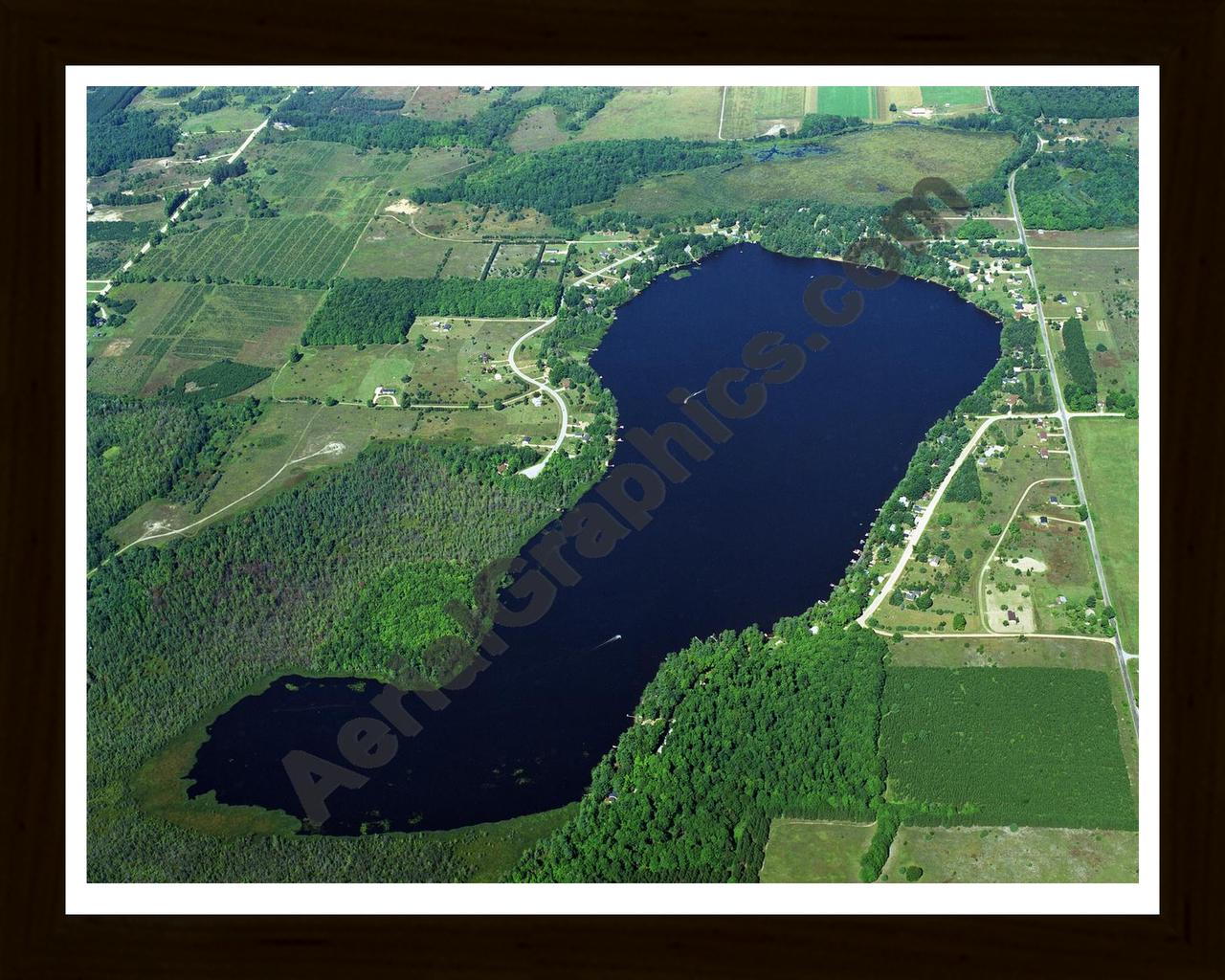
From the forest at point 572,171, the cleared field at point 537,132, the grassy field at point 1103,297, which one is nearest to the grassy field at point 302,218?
the forest at point 572,171

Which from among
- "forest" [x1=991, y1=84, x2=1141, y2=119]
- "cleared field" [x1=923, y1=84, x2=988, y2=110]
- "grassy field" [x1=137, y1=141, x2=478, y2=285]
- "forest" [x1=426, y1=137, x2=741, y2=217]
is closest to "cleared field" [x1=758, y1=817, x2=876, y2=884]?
"grassy field" [x1=137, y1=141, x2=478, y2=285]

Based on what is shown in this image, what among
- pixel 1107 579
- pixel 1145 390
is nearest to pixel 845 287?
pixel 1107 579

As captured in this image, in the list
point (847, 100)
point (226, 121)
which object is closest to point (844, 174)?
point (847, 100)

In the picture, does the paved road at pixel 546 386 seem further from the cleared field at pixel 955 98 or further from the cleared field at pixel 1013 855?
the cleared field at pixel 955 98

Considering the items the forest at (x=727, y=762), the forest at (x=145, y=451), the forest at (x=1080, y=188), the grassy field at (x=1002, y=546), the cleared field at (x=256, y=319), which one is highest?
the forest at (x=1080, y=188)

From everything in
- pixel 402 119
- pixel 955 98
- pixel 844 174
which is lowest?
pixel 844 174

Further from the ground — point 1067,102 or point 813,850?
point 1067,102

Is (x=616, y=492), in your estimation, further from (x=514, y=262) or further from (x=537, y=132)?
(x=537, y=132)

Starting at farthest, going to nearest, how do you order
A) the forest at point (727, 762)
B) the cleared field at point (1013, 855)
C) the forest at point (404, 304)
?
the forest at point (404, 304) → the forest at point (727, 762) → the cleared field at point (1013, 855)
